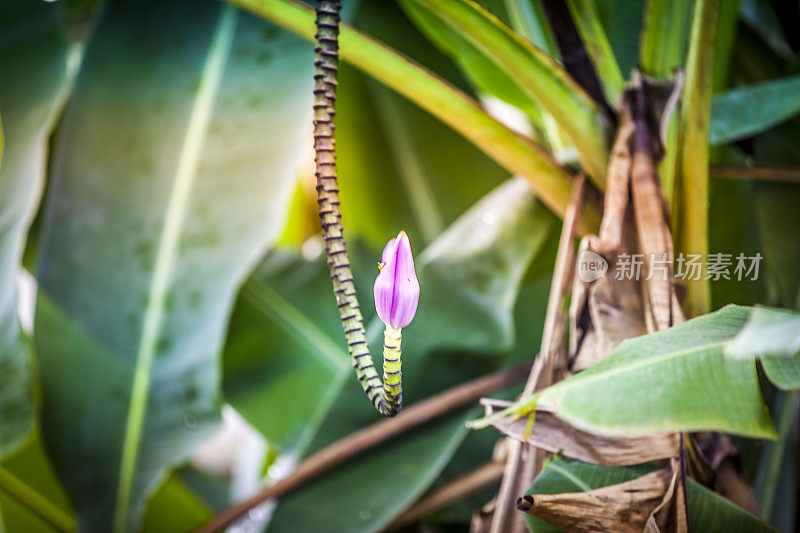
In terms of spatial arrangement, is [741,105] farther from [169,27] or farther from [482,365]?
[169,27]

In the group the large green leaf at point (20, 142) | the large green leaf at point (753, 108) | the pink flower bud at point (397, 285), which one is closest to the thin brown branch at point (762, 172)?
the large green leaf at point (753, 108)

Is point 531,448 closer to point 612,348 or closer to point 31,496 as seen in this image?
point 612,348

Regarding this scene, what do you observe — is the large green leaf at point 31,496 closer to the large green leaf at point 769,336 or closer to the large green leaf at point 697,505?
the large green leaf at point 697,505

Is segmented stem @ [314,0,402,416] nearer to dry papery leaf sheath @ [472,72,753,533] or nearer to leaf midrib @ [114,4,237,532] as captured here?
dry papery leaf sheath @ [472,72,753,533]

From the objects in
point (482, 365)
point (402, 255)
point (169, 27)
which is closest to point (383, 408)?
point (402, 255)

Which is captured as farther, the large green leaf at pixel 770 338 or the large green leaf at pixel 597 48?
the large green leaf at pixel 597 48

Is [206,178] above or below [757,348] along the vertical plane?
below
